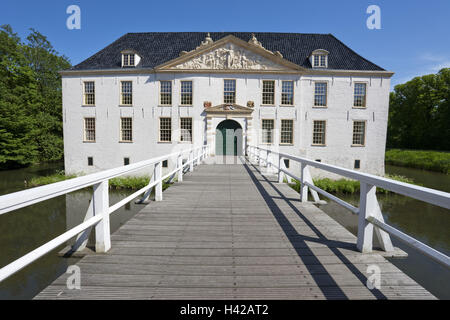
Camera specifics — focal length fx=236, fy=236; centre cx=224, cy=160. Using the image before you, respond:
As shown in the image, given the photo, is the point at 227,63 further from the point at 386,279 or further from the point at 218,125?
the point at 386,279

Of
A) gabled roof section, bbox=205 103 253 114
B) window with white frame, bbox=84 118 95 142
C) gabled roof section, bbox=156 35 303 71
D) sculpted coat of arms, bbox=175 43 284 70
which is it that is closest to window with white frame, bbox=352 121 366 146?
gabled roof section, bbox=156 35 303 71

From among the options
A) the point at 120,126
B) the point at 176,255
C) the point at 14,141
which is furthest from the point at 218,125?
the point at 14,141

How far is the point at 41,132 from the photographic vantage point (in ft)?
89.7

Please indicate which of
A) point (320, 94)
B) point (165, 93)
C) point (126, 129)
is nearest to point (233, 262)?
point (165, 93)

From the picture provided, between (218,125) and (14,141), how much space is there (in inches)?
803

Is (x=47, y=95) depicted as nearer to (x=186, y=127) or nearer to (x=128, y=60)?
(x=128, y=60)

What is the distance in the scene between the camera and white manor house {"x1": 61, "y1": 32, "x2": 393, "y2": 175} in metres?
18.7

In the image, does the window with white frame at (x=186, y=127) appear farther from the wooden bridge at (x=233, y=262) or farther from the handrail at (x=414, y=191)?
the handrail at (x=414, y=191)

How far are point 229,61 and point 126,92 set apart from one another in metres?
8.81

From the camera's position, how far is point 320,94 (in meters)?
19.1

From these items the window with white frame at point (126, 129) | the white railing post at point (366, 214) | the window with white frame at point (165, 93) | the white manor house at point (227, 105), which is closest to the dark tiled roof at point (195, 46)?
the white manor house at point (227, 105)

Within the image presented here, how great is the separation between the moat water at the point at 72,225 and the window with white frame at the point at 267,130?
7.14 meters

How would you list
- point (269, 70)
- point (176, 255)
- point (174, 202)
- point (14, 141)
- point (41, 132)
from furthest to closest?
point (41, 132)
point (14, 141)
point (269, 70)
point (174, 202)
point (176, 255)

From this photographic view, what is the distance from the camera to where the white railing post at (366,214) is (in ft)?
8.55
